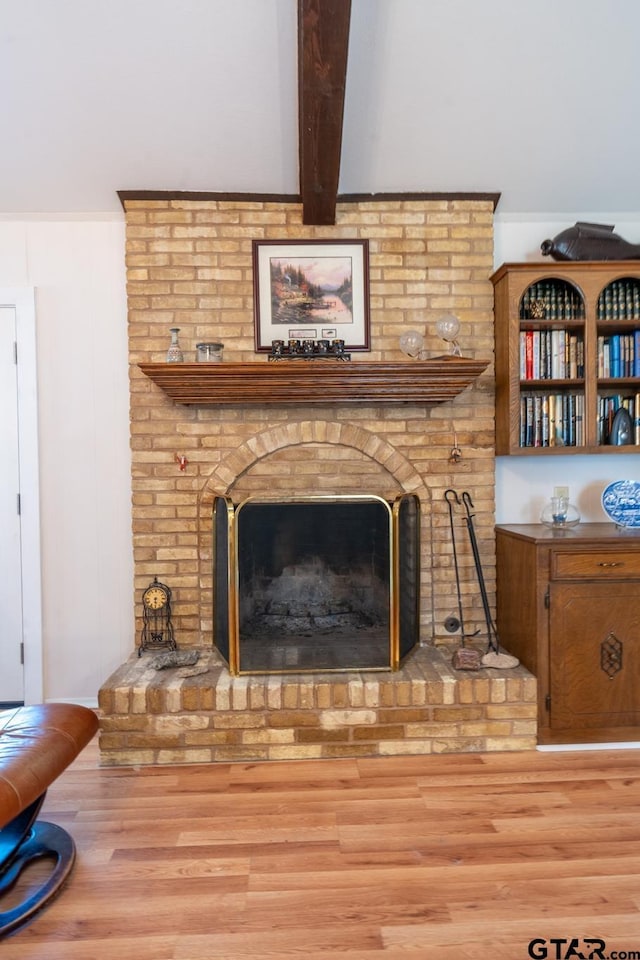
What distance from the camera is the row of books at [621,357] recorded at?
268 cm

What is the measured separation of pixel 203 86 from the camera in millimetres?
2070

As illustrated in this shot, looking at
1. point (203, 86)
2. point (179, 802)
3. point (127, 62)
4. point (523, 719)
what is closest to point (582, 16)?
point (203, 86)

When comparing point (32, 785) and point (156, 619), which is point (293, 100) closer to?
point (156, 619)

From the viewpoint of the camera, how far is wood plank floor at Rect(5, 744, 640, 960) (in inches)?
55.1

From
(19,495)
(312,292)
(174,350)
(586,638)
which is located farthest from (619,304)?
(19,495)

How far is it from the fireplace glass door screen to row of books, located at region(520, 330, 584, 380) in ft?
2.81

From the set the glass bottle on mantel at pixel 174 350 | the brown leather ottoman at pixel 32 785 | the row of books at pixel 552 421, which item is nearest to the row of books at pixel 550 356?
the row of books at pixel 552 421

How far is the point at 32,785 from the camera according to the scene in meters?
1.44

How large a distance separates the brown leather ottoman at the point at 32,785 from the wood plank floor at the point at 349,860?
54 millimetres

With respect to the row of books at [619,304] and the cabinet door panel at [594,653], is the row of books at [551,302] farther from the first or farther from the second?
the cabinet door panel at [594,653]

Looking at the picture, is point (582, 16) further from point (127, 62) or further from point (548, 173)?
point (127, 62)

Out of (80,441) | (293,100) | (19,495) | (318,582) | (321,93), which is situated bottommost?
(318,582)

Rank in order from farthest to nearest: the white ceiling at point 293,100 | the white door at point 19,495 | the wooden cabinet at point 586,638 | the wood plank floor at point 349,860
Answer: the white door at point 19,495 → the wooden cabinet at point 586,638 → the white ceiling at point 293,100 → the wood plank floor at point 349,860

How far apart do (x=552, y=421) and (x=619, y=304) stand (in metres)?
0.66
